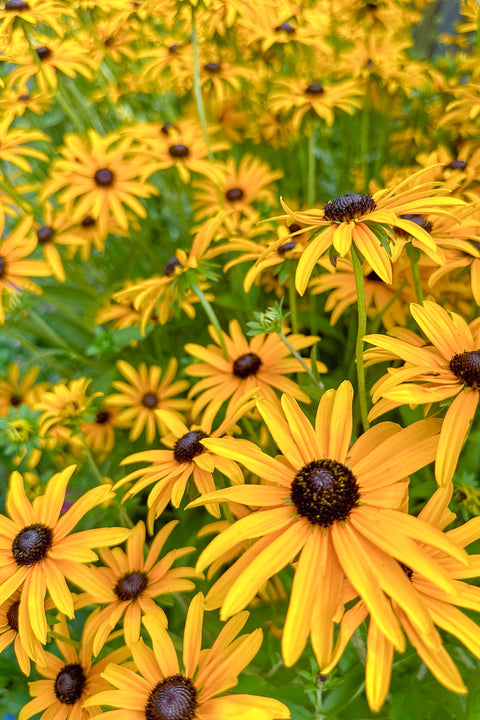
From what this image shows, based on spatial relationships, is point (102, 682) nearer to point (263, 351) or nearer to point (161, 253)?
point (263, 351)

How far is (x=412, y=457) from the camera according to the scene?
2.05 feet

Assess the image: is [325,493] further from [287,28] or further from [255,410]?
[287,28]

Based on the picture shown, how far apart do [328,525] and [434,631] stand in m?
0.15

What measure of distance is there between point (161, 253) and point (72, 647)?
5.13ft

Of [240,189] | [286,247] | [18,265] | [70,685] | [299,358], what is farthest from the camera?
[240,189]

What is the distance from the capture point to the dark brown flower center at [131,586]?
0.85m

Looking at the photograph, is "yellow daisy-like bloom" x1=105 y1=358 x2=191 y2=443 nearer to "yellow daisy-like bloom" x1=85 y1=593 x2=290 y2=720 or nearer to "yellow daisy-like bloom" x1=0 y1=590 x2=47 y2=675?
"yellow daisy-like bloom" x1=0 y1=590 x2=47 y2=675

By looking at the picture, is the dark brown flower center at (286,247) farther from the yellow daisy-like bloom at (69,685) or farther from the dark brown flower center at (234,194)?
the yellow daisy-like bloom at (69,685)

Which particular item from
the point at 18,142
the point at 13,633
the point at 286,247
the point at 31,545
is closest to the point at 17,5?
A: the point at 18,142

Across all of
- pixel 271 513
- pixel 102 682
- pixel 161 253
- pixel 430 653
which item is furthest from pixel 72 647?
pixel 161 253

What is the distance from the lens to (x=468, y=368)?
2.21 ft

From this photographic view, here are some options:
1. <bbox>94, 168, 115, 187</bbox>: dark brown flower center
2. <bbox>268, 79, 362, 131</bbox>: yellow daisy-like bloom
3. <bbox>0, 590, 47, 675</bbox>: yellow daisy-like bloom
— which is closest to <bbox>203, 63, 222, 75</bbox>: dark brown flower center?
<bbox>268, 79, 362, 131</bbox>: yellow daisy-like bloom

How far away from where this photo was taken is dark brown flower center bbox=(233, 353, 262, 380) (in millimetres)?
1097

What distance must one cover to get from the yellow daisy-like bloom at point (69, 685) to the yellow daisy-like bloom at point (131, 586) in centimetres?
4
